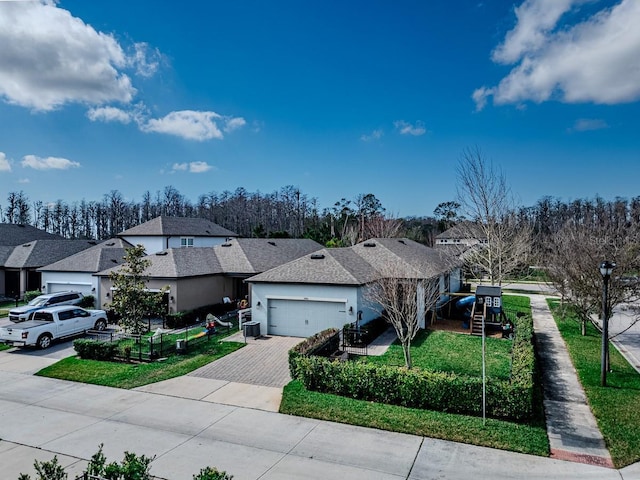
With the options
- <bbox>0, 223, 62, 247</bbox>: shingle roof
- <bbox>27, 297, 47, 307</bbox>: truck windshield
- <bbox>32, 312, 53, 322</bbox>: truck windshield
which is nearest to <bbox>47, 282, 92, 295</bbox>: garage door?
<bbox>27, 297, 47, 307</bbox>: truck windshield

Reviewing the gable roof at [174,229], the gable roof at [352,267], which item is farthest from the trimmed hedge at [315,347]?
the gable roof at [174,229]

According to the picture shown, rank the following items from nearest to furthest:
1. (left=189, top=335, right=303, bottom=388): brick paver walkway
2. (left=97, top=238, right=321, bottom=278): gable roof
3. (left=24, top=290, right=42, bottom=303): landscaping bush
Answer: (left=189, top=335, right=303, bottom=388): brick paver walkway, (left=97, top=238, right=321, bottom=278): gable roof, (left=24, top=290, right=42, bottom=303): landscaping bush

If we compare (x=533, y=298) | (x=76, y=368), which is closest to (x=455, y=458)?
(x=76, y=368)

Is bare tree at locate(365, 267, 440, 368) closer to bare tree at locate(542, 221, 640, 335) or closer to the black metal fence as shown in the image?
bare tree at locate(542, 221, 640, 335)

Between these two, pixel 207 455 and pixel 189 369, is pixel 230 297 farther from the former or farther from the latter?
pixel 207 455

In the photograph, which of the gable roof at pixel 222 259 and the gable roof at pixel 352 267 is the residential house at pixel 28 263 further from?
the gable roof at pixel 352 267

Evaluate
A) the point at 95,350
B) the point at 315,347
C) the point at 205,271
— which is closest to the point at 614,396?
the point at 315,347
